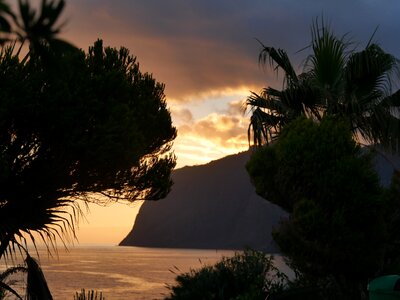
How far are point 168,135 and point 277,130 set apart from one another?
7.64 m

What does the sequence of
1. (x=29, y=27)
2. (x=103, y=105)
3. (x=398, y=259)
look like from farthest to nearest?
1. (x=103, y=105)
2. (x=398, y=259)
3. (x=29, y=27)

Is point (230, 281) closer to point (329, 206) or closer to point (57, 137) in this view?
point (329, 206)

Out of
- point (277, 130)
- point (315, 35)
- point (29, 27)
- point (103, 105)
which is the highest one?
point (315, 35)

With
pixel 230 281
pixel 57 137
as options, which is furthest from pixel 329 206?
pixel 57 137

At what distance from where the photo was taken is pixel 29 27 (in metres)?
6.73

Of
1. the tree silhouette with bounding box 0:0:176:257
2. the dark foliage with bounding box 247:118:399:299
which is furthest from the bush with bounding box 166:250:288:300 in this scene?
the tree silhouette with bounding box 0:0:176:257

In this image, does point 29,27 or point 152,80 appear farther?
point 152,80

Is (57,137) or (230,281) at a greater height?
(57,137)

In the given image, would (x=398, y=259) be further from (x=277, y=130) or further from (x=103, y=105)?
(x=103, y=105)

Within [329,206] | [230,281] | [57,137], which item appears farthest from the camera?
[57,137]

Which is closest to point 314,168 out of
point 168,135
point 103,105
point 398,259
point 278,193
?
point 278,193

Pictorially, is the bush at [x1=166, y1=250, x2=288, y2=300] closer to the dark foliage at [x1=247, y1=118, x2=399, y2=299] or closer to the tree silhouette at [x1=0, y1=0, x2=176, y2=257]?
the dark foliage at [x1=247, y1=118, x2=399, y2=299]

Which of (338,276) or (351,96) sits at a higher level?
(351,96)

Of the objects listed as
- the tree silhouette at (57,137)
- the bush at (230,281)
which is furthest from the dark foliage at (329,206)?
the tree silhouette at (57,137)
